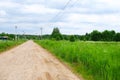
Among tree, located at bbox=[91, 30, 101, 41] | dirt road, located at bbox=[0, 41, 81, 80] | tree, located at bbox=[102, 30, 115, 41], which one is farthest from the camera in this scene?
tree, located at bbox=[91, 30, 101, 41]

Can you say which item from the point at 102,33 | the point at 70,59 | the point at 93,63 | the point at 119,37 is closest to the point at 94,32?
the point at 102,33

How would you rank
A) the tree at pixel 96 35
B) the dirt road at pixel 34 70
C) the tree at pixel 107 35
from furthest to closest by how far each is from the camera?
the tree at pixel 96 35 < the tree at pixel 107 35 < the dirt road at pixel 34 70

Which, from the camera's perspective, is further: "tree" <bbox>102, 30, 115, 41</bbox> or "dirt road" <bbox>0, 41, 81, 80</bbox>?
"tree" <bbox>102, 30, 115, 41</bbox>

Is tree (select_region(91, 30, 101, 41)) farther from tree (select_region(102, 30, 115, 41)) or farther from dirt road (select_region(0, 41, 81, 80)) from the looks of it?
dirt road (select_region(0, 41, 81, 80))

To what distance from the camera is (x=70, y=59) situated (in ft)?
78.4

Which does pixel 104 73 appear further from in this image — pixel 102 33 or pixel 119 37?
pixel 102 33

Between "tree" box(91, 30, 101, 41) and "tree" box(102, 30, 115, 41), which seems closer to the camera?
"tree" box(102, 30, 115, 41)

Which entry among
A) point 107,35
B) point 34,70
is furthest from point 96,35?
point 34,70

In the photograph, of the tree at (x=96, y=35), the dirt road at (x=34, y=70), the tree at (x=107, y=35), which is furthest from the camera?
the tree at (x=96, y=35)

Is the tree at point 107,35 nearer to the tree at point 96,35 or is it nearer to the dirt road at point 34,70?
the tree at point 96,35

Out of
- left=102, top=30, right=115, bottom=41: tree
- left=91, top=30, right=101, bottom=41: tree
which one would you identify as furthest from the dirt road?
left=91, top=30, right=101, bottom=41: tree

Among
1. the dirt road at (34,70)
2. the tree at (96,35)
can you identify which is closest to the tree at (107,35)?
the tree at (96,35)

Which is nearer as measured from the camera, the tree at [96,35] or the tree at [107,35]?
the tree at [107,35]

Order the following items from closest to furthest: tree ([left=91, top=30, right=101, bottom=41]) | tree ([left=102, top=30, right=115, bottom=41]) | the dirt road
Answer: the dirt road
tree ([left=102, top=30, right=115, bottom=41])
tree ([left=91, top=30, right=101, bottom=41])
